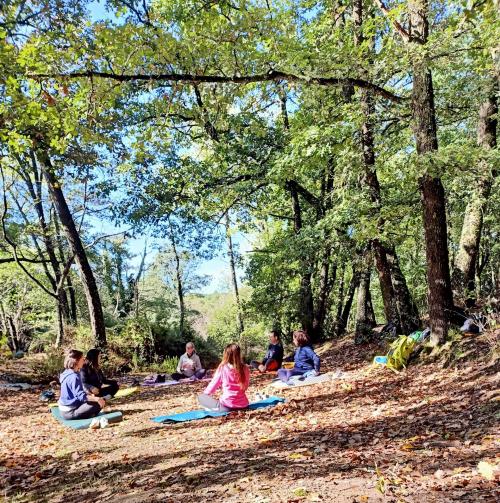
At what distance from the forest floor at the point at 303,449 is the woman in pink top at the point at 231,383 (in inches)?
12.0

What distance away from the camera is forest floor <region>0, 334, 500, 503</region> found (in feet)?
11.0

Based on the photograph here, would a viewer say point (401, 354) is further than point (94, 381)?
No

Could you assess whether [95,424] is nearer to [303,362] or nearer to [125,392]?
[125,392]

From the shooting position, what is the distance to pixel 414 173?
7578 millimetres

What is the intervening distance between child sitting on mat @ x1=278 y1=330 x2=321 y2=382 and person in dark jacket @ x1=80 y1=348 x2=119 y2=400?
345 cm

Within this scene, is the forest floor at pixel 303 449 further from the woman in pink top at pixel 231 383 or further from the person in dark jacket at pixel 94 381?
the person in dark jacket at pixel 94 381

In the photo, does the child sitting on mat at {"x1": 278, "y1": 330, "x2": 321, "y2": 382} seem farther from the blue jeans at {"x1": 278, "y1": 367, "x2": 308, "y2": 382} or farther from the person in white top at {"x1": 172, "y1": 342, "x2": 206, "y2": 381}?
the person in white top at {"x1": 172, "y1": 342, "x2": 206, "y2": 381}

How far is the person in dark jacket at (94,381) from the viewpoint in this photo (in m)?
8.25

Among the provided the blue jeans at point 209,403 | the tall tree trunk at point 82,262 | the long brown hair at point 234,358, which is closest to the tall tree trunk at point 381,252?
the long brown hair at point 234,358

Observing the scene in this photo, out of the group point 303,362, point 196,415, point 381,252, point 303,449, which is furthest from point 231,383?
point 381,252

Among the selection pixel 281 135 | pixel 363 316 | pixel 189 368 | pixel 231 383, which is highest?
pixel 281 135

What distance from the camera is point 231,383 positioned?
22.6ft

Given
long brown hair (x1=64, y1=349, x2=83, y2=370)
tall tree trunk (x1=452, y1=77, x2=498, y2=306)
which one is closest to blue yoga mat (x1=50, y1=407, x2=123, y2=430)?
long brown hair (x1=64, y1=349, x2=83, y2=370)

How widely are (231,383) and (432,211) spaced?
184 inches
